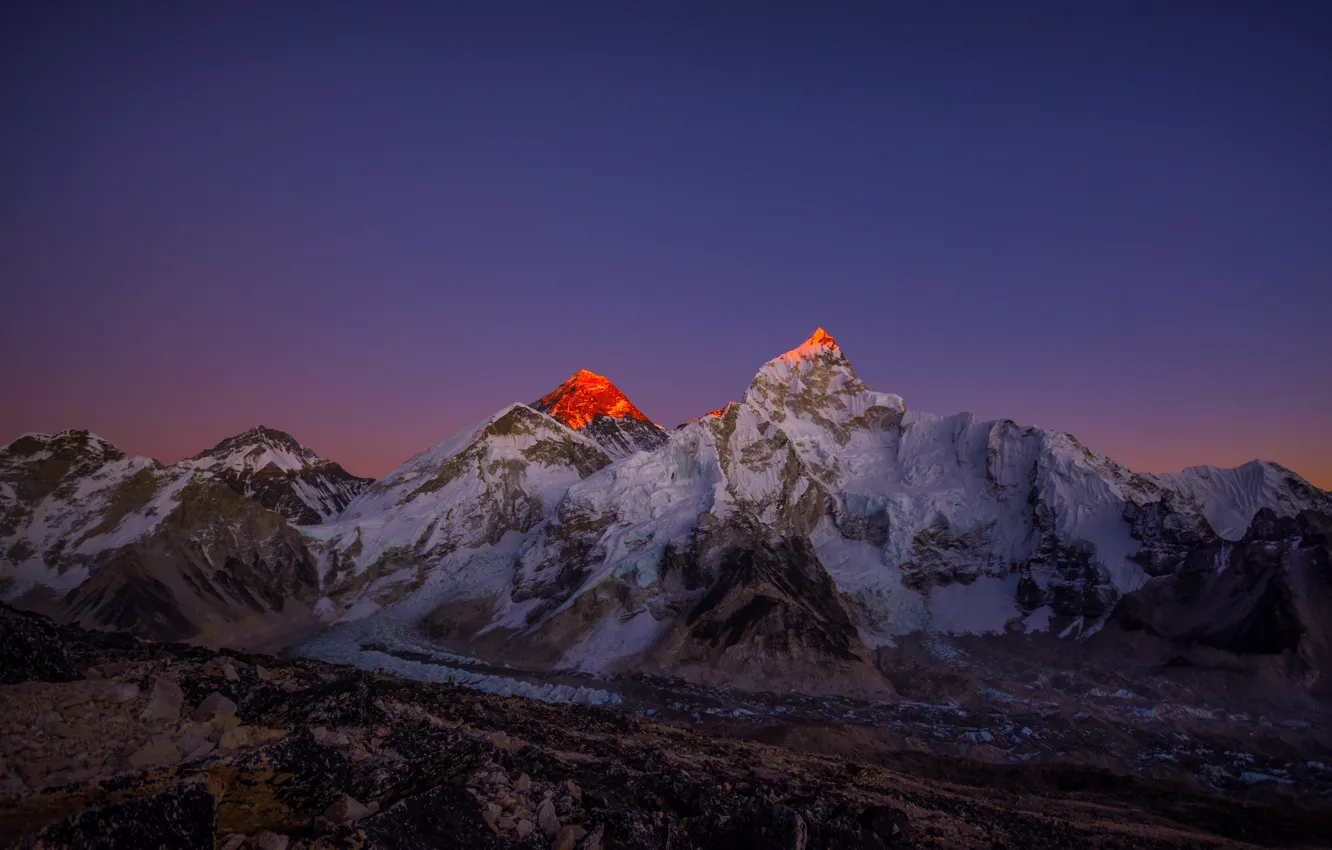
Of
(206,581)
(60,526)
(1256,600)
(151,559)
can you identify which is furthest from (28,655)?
(60,526)

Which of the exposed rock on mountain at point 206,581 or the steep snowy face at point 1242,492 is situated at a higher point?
the steep snowy face at point 1242,492

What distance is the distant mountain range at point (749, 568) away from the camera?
427 feet

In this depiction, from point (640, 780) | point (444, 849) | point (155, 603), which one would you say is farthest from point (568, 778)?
point (155, 603)

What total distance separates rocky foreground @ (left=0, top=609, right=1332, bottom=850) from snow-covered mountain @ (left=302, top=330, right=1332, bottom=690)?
101770 millimetres

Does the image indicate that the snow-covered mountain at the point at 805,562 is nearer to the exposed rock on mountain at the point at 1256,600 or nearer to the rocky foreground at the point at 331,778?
the exposed rock on mountain at the point at 1256,600

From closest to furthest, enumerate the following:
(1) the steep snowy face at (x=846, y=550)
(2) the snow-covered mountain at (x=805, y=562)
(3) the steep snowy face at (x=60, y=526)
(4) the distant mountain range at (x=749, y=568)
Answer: (4) the distant mountain range at (x=749, y=568), (2) the snow-covered mountain at (x=805, y=562), (1) the steep snowy face at (x=846, y=550), (3) the steep snowy face at (x=60, y=526)

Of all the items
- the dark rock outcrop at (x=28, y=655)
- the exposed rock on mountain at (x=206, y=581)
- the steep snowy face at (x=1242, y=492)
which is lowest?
the exposed rock on mountain at (x=206, y=581)

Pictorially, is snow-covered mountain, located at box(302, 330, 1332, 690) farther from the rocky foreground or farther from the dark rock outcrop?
the dark rock outcrop

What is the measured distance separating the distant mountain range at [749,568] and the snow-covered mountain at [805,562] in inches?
18.9

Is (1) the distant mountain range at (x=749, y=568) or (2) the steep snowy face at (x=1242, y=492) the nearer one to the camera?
(1) the distant mountain range at (x=749, y=568)

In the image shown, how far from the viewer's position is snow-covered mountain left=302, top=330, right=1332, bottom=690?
136625mm

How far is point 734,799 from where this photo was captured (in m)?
19.0

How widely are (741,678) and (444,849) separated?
115 meters

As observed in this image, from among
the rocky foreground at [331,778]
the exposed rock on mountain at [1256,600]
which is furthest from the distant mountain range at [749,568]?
the rocky foreground at [331,778]
